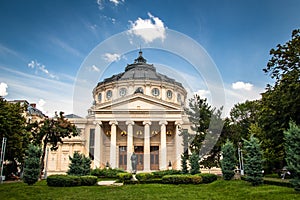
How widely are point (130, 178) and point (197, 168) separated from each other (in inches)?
231

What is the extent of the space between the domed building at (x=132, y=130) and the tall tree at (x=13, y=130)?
39.9ft

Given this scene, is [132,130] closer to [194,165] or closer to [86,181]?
[194,165]

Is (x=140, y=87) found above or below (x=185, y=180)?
above

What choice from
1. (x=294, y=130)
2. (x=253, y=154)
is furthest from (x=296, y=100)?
(x=294, y=130)

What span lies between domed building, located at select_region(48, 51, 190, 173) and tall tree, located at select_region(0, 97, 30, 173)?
12.2m

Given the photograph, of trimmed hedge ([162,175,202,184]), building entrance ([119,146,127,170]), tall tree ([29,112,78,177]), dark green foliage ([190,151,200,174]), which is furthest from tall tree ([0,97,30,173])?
dark green foliage ([190,151,200,174])

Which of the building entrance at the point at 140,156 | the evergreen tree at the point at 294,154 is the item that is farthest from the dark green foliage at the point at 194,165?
the building entrance at the point at 140,156

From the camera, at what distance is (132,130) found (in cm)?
4244

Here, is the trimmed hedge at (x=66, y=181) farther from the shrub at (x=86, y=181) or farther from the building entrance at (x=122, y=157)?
the building entrance at (x=122, y=157)

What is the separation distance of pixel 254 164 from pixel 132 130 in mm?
27884

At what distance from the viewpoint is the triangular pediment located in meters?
42.8

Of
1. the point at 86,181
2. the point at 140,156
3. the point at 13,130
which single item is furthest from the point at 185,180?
the point at 140,156

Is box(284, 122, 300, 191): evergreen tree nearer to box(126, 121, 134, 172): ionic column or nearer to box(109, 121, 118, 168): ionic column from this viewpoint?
box(126, 121, 134, 172): ionic column

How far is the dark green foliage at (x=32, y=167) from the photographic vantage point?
18734 millimetres
